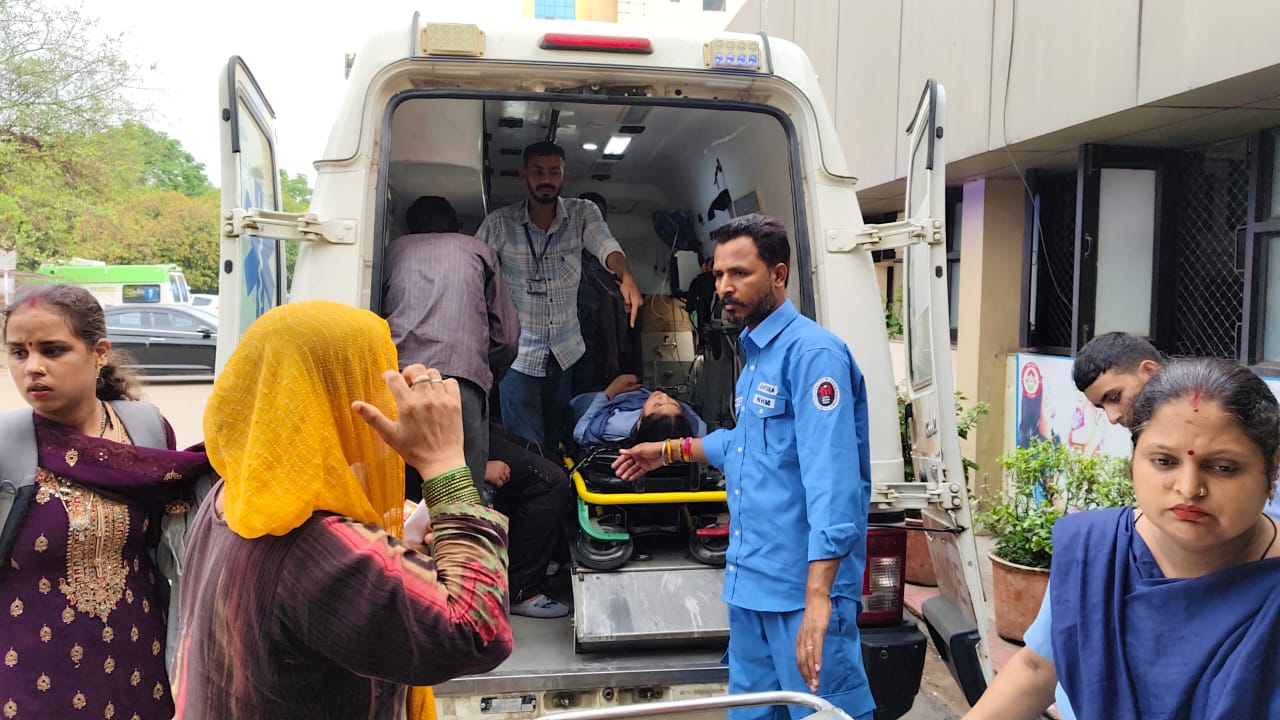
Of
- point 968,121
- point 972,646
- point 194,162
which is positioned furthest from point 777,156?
point 194,162

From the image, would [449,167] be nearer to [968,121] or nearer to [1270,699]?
[1270,699]

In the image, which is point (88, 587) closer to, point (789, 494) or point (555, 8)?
point (789, 494)

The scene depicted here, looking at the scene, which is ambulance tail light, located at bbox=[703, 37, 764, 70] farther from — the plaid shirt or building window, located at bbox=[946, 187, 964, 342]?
building window, located at bbox=[946, 187, 964, 342]

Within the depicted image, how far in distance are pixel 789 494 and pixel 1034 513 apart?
2.64 m

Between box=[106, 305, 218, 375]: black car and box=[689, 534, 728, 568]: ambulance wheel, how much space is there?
1141 centimetres

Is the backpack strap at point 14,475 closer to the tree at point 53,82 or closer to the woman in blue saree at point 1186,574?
the woman in blue saree at point 1186,574

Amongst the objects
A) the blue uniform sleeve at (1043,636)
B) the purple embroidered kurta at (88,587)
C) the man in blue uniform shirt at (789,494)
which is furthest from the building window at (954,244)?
the purple embroidered kurta at (88,587)

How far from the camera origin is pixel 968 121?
629cm

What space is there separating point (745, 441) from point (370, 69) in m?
1.46

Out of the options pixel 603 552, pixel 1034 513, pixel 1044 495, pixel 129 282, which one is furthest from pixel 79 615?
pixel 129 282

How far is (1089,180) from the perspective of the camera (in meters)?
5.42

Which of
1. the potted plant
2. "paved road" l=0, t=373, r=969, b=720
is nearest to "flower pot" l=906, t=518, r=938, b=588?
the potted plant

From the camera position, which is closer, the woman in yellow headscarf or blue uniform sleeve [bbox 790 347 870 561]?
the woman in yellow headscarf

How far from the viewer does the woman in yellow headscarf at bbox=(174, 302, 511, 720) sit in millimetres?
1188
